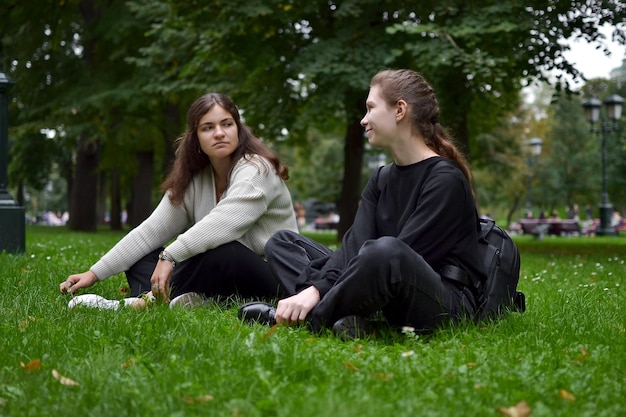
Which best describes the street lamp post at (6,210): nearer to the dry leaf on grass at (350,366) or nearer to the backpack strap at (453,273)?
the backpack strap at (453,273)

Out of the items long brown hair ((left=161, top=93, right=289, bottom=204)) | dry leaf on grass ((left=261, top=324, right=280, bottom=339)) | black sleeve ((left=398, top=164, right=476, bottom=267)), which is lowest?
dry leaf on grass ((left=261, top=324, right=280, bottom=339))

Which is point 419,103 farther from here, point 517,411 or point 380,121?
point 517,411

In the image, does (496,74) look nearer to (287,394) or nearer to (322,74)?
(322,74)

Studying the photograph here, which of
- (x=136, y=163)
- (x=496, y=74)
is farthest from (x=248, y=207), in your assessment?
(x=136, y=163)

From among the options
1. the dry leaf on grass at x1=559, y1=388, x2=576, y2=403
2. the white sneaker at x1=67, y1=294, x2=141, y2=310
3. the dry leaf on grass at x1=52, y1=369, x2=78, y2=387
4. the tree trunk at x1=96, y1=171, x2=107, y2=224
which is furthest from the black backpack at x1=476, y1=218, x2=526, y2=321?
the tree trunk at x1=96, y1=171, x2=107, y2=224

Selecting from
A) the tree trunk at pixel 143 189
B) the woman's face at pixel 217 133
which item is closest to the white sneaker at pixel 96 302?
the woman's face at pixel 217 133

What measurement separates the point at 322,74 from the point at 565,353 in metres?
10.5

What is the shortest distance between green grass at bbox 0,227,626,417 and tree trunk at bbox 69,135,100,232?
1940cm

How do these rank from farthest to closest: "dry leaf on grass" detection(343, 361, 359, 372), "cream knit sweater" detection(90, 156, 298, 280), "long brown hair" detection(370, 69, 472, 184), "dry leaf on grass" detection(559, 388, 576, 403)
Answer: "cream knit sweater" detection(90, 156, 298, 280)
"long brown hair" detection(370, 69, 472, 184)
"dry leaf on grass" detection(343, 361, 359, 372)
"dry leaf on grass" detection(559, 388, 576, 403)

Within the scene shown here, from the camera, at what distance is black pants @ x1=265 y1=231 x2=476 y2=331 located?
3.68 m

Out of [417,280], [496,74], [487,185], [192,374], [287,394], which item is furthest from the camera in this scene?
[487,185]

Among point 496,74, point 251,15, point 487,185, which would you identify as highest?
point 251,15

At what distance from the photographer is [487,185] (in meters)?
42.9

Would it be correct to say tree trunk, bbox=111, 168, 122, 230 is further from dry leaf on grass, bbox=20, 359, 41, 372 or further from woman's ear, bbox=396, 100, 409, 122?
dry leaf on grass, bbox=20, 359, 41, 372
